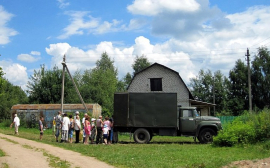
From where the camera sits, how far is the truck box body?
2047cm

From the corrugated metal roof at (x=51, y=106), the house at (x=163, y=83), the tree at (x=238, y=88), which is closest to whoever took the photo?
the corrugated metal roof at (x=51, y=106)

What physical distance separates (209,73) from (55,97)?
36.8 meters

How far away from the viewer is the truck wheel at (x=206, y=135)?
20.0 m

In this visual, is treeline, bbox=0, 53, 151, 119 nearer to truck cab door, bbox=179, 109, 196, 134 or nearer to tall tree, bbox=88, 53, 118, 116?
tall tree, bbox=88, 53, 118, 116

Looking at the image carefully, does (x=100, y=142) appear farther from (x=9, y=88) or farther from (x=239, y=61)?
(x=9, y=88)

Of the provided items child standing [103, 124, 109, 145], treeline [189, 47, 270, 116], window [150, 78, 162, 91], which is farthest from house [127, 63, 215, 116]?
child standing [103, 124, 109, 145]

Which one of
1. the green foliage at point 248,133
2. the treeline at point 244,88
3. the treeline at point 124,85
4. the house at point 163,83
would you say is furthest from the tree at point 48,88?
the green foliage at point 248,133

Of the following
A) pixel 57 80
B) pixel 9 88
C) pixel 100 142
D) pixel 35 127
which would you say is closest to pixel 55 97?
pixel 57 80

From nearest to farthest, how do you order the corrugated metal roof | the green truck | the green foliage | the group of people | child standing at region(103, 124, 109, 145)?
the green foliage
child standing at region(103, 124, 109, 145)
the group of people
the green truck
the corrugated metal roof

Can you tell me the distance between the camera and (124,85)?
255 ft

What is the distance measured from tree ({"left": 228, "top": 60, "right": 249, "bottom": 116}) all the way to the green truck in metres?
38.3

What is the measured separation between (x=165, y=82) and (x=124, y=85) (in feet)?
127

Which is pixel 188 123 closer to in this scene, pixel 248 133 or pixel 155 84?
pixel 248 133

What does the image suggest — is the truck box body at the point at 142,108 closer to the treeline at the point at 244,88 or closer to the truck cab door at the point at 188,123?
the truck cab door at the point at 188,123
